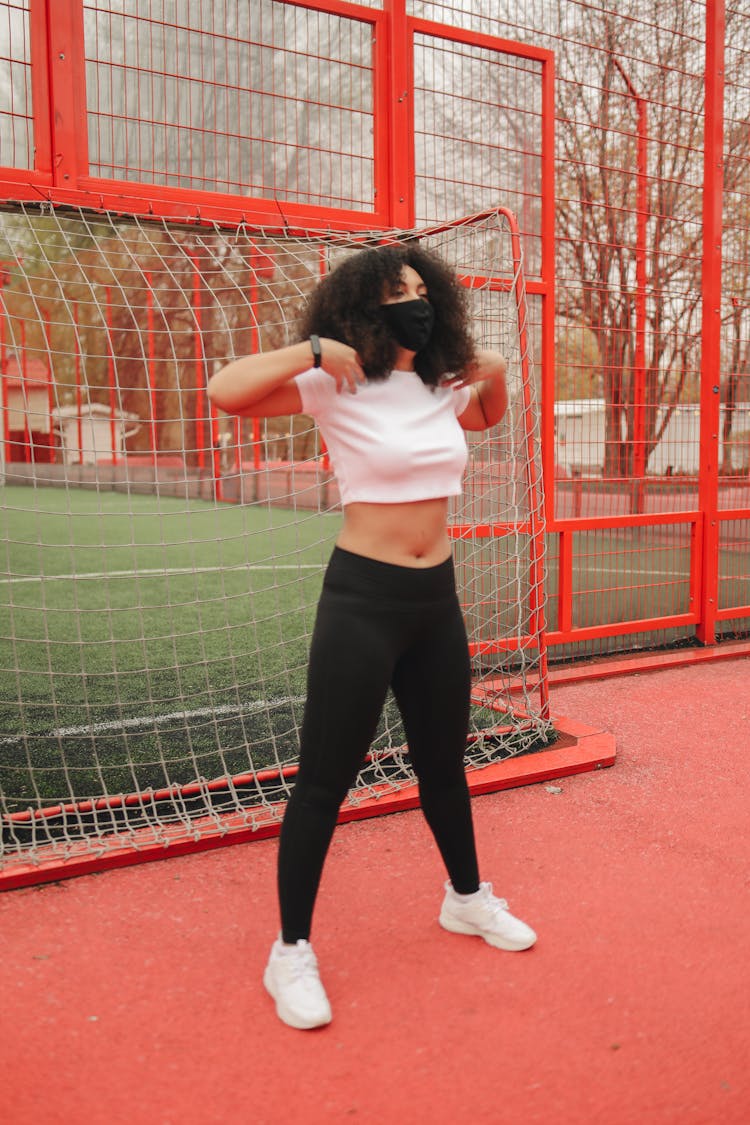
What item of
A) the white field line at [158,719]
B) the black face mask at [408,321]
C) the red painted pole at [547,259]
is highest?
the red painted pole at [547,259]

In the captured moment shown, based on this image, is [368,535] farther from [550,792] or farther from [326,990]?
[550,792]

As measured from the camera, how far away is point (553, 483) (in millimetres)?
5406

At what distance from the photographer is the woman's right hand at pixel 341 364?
2.10 meters

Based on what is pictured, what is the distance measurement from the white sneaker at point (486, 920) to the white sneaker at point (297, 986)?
1.47 feet

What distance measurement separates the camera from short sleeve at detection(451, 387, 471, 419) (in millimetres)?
2376

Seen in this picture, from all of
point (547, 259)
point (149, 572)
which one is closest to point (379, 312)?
point (149, 572)

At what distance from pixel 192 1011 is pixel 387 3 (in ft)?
14.1

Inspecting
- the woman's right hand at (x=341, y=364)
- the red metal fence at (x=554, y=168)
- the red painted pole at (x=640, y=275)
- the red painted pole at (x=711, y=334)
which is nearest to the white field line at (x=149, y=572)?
the woman's right hand at (x=341, y=364)

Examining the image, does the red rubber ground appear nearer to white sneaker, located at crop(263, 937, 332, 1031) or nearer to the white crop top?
white sneaker, located at crop(263, 937, 332, 1031)

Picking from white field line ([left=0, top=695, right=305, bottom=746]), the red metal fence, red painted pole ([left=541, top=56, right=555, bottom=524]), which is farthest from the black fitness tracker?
red painted pole ([left=541, top=56, right=555, bottom=524])

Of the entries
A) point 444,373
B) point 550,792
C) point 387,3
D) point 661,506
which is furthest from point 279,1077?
point 661,506

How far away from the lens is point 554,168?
16.8ft

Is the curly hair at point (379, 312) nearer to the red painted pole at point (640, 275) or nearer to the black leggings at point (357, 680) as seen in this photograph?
the black leggings at point (357, 680)

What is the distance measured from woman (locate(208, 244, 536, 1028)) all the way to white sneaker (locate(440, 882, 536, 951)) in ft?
1.60
